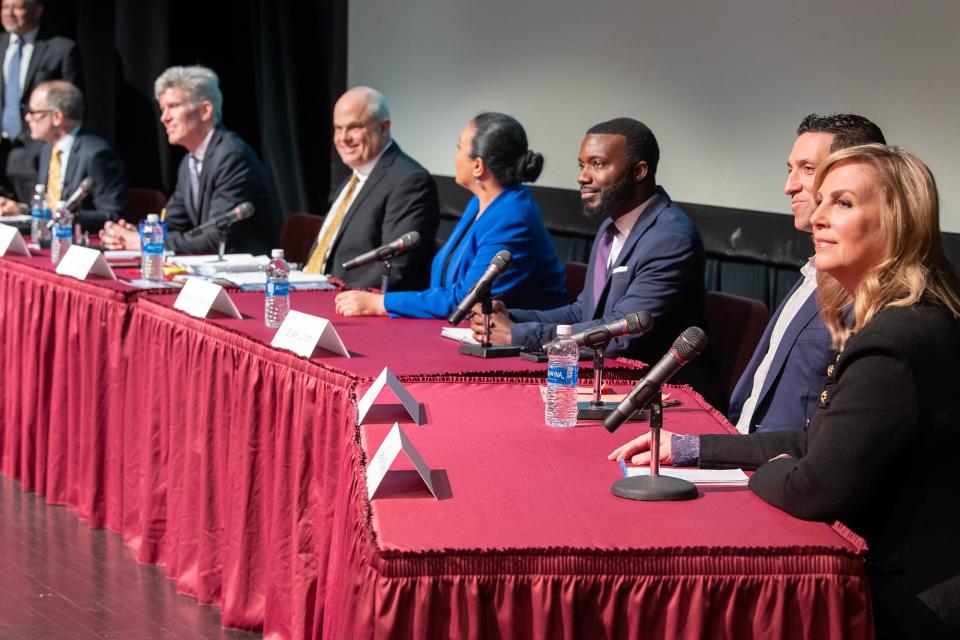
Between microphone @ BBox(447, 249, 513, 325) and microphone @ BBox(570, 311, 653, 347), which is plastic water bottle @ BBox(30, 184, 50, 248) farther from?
microphone @ BBox(570, 311, 653, 347)

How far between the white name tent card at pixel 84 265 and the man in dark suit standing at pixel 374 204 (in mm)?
810

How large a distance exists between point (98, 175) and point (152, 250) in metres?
2.13

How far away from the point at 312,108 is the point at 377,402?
5126 millimetres

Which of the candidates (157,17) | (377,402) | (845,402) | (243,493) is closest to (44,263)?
(243,493)

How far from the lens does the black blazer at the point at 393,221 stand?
13.8ft

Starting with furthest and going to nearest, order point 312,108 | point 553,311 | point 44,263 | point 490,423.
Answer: point 312,108
point 44,263
point 553,311
point 490,423

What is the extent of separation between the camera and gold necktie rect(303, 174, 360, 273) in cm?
453

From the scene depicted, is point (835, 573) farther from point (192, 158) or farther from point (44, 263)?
point (192, 158)

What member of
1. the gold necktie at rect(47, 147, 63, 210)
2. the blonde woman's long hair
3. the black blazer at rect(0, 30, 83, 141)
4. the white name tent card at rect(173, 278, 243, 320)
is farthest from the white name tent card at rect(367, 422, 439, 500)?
the black blazer at rect(0, 30, 83, 141)

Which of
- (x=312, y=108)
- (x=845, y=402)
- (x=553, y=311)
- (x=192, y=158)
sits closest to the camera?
(x=845, y=402)

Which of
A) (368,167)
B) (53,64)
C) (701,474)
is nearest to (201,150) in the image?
(368,167)

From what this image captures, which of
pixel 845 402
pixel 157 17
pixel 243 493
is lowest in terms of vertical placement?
pixel 243 493

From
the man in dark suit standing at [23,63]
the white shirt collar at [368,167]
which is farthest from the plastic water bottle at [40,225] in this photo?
the man in dark suit standing at [23,63]

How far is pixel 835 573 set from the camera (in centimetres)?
166
